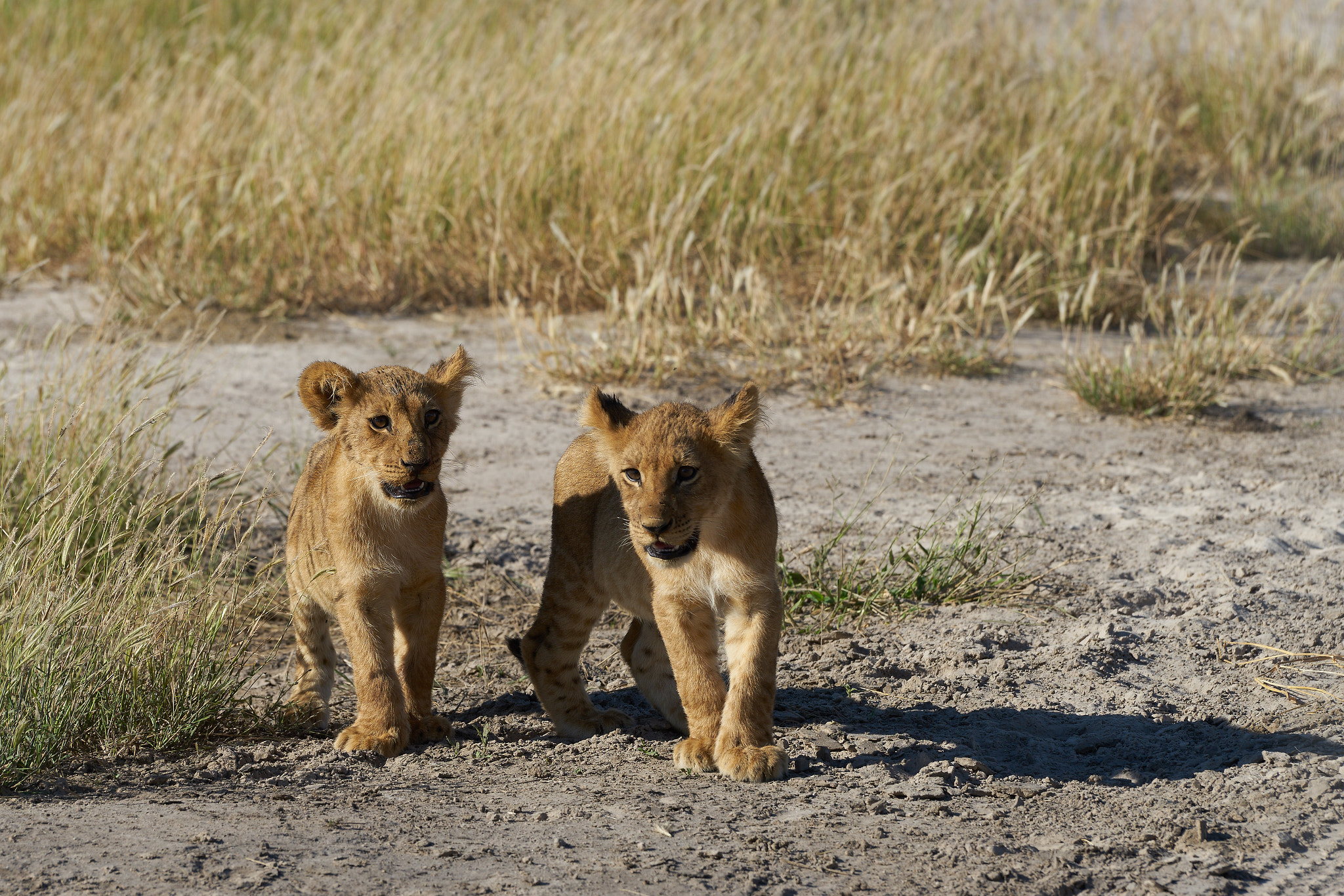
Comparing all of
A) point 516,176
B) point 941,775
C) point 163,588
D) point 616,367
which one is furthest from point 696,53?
point 941,775

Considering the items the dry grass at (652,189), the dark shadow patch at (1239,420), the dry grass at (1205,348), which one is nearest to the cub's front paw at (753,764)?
the dry grass at (652,189)

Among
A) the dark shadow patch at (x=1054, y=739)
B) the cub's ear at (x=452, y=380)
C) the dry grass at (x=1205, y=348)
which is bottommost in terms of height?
the dark shadow patch at (x=1054, y=739)

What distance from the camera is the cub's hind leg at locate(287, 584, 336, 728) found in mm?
4281

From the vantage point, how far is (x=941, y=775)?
3.76m

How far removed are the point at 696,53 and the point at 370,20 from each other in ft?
10.8

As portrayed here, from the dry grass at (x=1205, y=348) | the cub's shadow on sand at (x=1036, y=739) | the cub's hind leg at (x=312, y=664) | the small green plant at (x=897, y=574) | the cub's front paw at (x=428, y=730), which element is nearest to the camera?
the cub's shadow on sand at (x=1036, y=739)

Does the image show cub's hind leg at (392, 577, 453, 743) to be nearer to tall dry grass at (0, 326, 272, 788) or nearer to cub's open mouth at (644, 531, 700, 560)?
tall dry grass at (0, 326, 272, 788)

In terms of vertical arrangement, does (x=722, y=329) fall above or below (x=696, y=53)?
below

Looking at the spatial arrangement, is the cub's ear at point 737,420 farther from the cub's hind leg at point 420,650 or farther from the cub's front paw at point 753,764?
the cub's hind leg at point 420,650

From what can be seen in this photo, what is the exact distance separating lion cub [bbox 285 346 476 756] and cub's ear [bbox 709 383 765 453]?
2.46 ft

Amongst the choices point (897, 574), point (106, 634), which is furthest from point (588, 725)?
point (897, 574)

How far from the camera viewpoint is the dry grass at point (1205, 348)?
23.7 ft

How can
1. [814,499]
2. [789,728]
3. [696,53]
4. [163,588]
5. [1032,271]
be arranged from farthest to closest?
[696,53] → [1032,271] → [814,499] → [163,588] → [789,728]

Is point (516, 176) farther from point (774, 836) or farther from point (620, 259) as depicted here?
point (774, 836)
